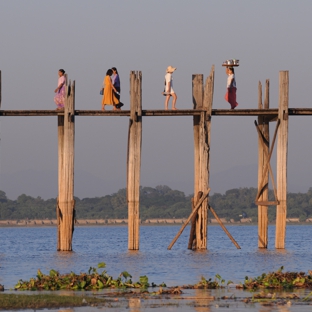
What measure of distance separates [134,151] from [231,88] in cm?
383

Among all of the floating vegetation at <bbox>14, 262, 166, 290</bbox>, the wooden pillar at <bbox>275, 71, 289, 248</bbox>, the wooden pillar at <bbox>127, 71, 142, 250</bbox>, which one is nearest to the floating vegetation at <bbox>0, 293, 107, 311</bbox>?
the floating vegetation at <bbox>14, 262, 166, 290</bbox>

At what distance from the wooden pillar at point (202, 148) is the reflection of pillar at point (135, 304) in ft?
42.2

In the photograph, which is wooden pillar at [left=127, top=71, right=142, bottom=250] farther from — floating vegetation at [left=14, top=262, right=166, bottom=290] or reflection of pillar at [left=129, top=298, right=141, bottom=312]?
reflection of pillar at [left=129, top=298, right=141, bottom=312]

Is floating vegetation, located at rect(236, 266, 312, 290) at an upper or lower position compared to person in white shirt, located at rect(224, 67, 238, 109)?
lower

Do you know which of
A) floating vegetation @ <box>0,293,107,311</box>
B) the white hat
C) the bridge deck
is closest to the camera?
floating vegetation @ <box>0,293,107,311</box>

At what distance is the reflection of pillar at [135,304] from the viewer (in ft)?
69.0

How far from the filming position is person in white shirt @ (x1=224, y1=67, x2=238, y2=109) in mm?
35594

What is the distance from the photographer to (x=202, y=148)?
115 feet

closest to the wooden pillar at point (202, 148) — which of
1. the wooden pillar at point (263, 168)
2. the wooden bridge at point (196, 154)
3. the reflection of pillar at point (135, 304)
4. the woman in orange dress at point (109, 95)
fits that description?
the wooden bridge at point (196, 154)

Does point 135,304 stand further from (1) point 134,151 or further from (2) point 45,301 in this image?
(1) point 134,151

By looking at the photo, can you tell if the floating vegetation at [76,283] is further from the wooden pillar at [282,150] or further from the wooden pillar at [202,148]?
the wooden pillar at [282,150]

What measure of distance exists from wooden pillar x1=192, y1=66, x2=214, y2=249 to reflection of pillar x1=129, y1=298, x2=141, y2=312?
42.2ft

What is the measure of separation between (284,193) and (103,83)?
6.72 m

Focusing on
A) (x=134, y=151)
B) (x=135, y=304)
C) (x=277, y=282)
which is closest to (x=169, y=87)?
(x=134, y=151)
